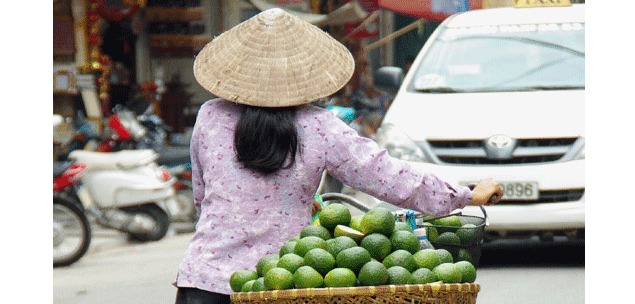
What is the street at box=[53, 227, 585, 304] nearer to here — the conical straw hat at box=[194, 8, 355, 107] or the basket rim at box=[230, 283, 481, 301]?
the conical straw hat at box=[194, 8, 355, 107]

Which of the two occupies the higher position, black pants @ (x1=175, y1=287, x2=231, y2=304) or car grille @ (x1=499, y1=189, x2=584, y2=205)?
black pants @ (x1=175, y1=287, x2=231, y2=304)

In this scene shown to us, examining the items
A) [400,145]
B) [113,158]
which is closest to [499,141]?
[400,145]

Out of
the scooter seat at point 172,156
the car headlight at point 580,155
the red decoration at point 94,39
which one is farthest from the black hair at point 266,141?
the red decoration at point 94,39

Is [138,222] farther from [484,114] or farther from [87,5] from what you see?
[87,5]

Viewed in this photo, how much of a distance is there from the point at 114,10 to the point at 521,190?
9180 millimetres

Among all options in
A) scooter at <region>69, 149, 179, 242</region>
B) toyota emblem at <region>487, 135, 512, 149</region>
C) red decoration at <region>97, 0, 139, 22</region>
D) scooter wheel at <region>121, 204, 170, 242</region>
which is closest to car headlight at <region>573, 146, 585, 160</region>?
toyota emblem at <region>487, 135, 512, 149</region>

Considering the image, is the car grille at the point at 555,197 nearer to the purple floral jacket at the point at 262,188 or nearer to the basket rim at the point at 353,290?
the purple floral jacket at the point at 262,188

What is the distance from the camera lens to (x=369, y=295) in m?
2.92

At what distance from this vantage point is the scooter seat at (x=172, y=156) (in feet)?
39.2

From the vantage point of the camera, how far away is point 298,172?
338 cm

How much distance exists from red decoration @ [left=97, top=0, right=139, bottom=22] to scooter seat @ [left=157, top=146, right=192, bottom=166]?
13.4 ft

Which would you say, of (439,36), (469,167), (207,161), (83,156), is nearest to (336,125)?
(207,161)

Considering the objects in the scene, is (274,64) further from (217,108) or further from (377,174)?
(377,174)

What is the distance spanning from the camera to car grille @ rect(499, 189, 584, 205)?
7.82 m
